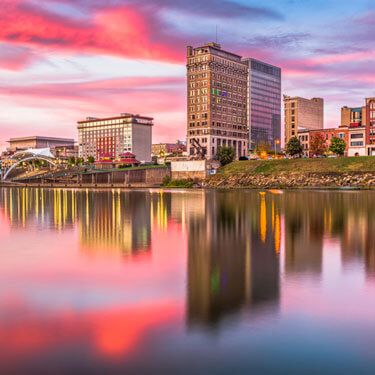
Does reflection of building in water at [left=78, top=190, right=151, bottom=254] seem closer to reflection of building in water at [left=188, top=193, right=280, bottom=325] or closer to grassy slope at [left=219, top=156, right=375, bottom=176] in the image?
reflection of building in water at [left=188, top=193, right=280, bottom=325]

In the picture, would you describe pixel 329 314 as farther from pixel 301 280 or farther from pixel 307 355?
pixel 301 280

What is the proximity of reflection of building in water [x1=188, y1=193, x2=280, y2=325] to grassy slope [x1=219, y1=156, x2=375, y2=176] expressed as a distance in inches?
4094

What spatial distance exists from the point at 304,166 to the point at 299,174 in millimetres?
6471

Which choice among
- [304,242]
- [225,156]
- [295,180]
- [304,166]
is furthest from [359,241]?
[225,156]

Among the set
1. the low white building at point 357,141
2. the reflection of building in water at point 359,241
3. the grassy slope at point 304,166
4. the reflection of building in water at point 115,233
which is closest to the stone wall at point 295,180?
the grassy slope at point 304,166

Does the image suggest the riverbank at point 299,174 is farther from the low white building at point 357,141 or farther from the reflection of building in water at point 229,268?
the reflection of building in water at point 229,268

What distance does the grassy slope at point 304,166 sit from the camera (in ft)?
461

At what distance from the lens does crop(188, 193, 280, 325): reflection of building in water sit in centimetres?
1809

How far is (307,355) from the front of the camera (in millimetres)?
13227

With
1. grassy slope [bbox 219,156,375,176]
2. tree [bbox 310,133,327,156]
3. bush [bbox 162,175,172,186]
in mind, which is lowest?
bush [bbox 162,175,172,186]

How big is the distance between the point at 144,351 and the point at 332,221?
37.4 m

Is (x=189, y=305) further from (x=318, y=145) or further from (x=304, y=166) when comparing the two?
(x=318, y=145)

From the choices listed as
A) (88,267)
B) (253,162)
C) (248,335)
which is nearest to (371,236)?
(88,267)

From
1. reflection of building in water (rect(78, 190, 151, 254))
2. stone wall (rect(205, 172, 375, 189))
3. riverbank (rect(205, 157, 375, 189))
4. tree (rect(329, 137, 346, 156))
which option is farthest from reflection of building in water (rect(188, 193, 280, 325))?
tree (rect(329, 137, 346, 156))
